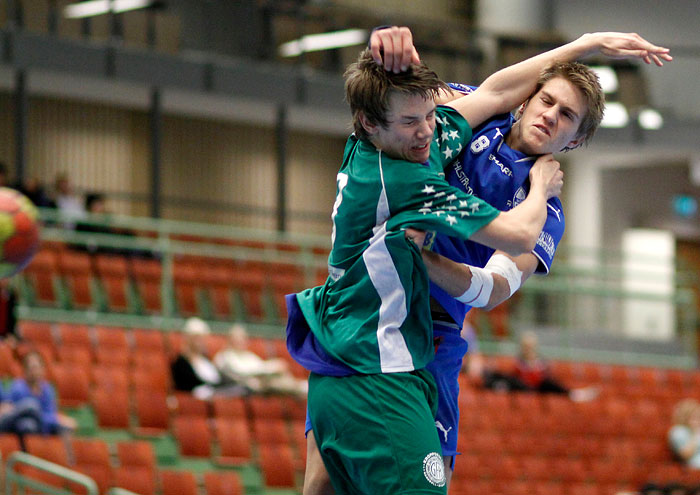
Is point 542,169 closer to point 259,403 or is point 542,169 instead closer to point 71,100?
point 259,403

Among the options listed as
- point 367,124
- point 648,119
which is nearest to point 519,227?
point 367,124

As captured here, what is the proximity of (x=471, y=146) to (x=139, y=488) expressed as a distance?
4.92 meters

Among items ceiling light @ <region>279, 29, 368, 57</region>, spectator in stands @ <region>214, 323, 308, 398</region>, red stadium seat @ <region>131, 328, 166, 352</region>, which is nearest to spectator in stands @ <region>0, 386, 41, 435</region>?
spectator in stands @ <region>214, 323, 308, 398</region>

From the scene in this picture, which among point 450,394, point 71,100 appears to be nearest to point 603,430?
point 450,394

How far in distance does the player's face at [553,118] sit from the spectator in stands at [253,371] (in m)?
6.42

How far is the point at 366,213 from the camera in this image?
2885mm

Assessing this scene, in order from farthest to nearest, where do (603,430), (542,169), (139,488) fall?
(603,430), (139,488), (542,169)

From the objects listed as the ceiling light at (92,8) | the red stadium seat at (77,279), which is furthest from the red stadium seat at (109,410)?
the ceiling light at (92,8)

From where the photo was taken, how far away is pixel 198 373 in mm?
9086

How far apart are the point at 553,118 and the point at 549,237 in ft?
1.13

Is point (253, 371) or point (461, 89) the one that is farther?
point (253, 371)

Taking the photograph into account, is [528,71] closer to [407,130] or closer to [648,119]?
[407,130]

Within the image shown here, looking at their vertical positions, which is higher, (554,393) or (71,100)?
(71,100)

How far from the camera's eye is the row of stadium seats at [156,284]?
10.5 metres
